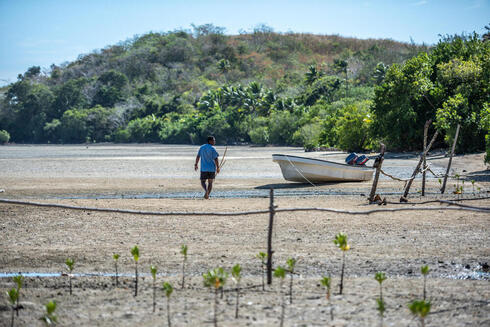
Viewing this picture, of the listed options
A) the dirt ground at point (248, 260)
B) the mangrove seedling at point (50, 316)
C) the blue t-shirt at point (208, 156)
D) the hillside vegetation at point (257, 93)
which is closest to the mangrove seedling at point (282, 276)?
the dirt ground at point (248, 260)

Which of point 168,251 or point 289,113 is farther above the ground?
point 289,113

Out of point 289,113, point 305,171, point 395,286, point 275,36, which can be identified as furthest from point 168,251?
point 275,36

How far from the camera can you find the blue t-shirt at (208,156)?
14.4 meters

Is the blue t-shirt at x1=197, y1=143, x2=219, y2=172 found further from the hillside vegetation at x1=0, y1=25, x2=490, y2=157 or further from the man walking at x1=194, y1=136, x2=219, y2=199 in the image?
the hillside vegetation at x1=0, y1=25, x2=490, y2=157

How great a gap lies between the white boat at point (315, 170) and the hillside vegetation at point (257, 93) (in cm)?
537

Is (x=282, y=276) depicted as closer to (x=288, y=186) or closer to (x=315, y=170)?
(x=315, y=170)

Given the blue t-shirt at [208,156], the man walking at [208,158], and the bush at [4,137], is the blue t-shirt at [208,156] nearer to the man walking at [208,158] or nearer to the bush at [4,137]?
the man walking at [208,158]

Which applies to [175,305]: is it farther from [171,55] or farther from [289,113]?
[171,55]

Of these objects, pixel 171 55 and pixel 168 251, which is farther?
pixel 171 55

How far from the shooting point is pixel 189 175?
23688mm

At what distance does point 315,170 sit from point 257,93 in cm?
5125

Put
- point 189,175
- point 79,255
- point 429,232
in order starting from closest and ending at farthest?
point 79,255
point 429,232
point 189,175

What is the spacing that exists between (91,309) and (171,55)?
403ft

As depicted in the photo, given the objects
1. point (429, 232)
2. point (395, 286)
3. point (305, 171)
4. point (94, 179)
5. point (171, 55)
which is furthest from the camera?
point (171, 55)
